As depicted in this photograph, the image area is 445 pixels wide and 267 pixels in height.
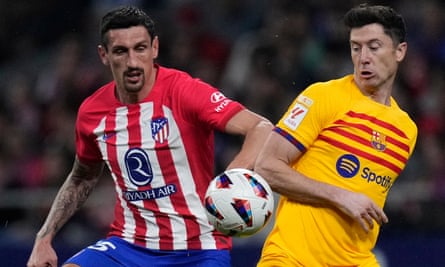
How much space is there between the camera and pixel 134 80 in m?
6.40

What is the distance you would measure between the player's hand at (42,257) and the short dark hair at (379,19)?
223cm

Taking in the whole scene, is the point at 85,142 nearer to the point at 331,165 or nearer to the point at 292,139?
the point at 292,139

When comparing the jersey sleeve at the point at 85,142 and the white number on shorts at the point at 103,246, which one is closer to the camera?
the white number on shorts at the point at 103,246

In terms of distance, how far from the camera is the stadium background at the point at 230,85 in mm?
9867

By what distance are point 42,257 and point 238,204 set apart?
1537mm

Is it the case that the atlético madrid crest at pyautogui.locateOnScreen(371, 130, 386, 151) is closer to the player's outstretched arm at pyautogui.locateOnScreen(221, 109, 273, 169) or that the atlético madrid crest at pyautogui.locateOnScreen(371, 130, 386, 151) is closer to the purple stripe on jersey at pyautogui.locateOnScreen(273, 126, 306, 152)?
the purple stripe on jersey at pyautogui.locateOnScreen(273, 126, 306, 152)

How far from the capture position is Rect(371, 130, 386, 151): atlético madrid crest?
6.01 metres

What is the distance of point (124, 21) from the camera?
6457mm

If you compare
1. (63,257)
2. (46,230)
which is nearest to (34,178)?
(63,257)

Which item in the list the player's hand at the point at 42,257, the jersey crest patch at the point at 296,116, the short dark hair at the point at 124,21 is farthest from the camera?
the player's hand at the point at 42,257

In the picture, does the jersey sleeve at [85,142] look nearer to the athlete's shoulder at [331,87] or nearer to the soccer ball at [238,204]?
the soccer ball at [238,204]

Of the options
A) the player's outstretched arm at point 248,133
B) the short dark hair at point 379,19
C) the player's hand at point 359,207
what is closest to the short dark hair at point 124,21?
the player's outstretched arm at point 248,133

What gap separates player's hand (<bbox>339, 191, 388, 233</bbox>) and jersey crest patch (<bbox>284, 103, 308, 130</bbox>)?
46 centimetres

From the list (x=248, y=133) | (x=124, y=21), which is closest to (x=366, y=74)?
(x=248, y=133)
